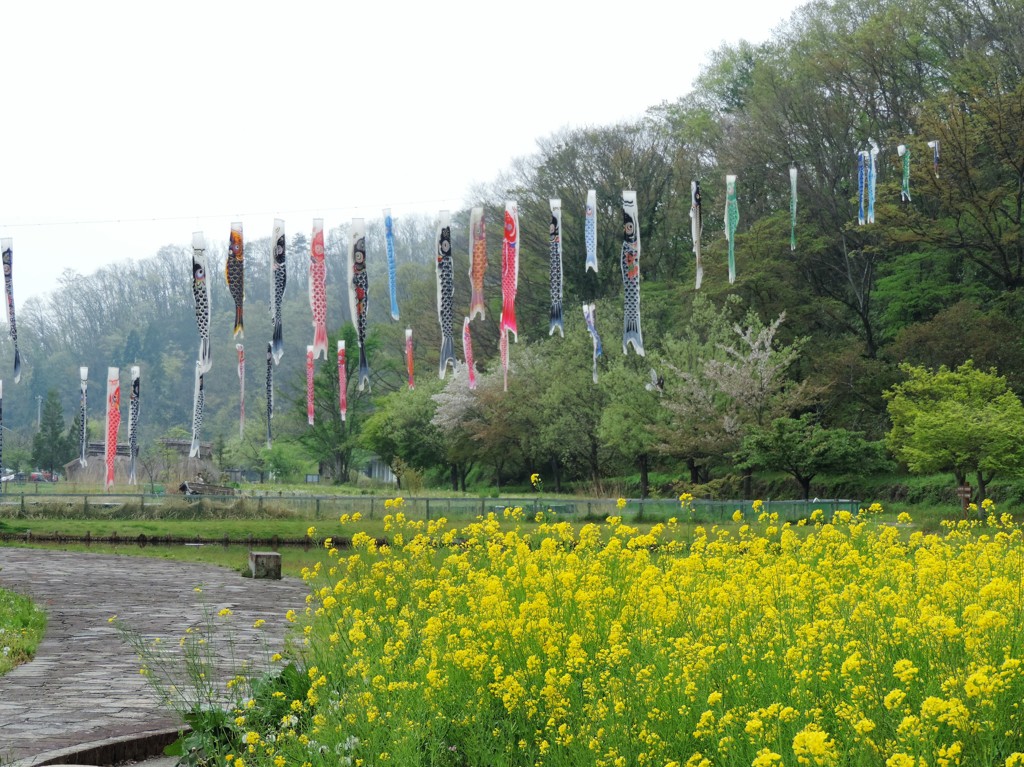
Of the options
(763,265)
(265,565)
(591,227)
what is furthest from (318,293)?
(763,265)

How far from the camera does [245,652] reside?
913 cm

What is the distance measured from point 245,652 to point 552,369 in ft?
103

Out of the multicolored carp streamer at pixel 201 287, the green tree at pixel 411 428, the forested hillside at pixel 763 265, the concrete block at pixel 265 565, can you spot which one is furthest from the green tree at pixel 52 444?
the concrete block at pixel 265 565

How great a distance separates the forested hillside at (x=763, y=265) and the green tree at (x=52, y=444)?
22.4 m

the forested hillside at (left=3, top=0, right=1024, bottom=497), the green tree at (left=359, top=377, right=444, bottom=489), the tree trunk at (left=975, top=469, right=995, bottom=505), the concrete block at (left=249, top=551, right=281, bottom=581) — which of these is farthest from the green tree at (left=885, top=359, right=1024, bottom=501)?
the green tree at (left=359, top=377, right=444, bottom=489)

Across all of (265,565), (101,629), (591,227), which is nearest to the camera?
(101,629)

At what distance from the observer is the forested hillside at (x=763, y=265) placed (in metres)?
32.7

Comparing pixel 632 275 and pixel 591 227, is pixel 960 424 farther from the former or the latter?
pixel 591 227

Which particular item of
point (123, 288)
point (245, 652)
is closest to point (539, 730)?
point (245, 652)

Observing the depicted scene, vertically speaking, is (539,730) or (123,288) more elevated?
(123,288)

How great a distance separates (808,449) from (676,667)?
83.5 ft

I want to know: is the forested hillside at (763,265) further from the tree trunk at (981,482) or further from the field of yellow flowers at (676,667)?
the field of yellow flowers at (676,667)

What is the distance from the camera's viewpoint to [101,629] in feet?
Answer: 35.0

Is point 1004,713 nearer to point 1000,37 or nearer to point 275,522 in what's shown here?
point 275,522
